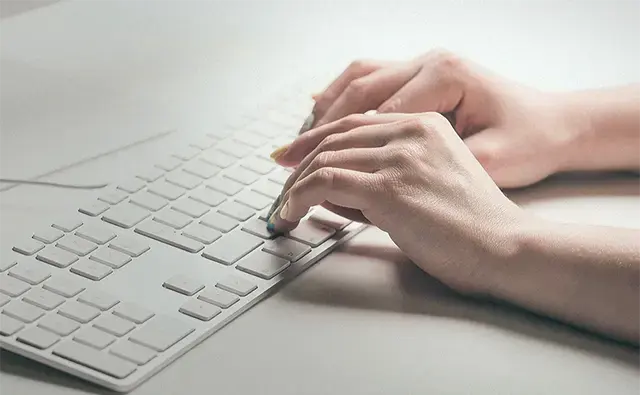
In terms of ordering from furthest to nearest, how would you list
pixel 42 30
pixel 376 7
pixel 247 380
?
pixel 376 7 → pixel 42 30 → pixel 247 380

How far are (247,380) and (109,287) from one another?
0.14 metres

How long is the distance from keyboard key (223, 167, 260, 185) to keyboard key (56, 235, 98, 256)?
0.53 ft

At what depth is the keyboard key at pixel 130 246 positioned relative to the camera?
77cm

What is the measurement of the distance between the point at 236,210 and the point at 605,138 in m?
0.35

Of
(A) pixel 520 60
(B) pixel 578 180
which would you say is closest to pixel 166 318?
(B) pixel 578 180

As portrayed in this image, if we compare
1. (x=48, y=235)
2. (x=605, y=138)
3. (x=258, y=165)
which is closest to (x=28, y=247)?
(x=48, y=235)

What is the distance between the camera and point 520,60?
120 centimetres

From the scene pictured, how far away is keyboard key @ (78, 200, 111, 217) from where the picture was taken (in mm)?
824

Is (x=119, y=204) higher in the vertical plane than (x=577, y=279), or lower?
higher

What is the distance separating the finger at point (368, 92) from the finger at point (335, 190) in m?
0.19

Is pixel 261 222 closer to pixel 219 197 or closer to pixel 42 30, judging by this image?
pixel 219 197

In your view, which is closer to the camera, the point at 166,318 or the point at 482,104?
the point at 166,318

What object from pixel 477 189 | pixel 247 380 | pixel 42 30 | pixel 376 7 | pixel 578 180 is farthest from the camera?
pixel 376 7

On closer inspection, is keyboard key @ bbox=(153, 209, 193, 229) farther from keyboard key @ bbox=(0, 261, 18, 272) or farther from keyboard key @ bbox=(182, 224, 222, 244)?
keyboard key @ bbox=(0, 261, 18, 272)
